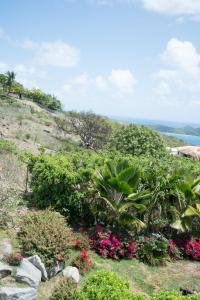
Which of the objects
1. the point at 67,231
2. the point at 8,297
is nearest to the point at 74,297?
the point at 8,297

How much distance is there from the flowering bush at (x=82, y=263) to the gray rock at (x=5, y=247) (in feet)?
5.19

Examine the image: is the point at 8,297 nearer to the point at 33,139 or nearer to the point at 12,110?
the point at 33,139

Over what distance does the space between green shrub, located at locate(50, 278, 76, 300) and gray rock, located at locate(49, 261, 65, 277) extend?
102 cm

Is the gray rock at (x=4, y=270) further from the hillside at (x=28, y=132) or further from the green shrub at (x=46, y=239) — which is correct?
the hillside at (x=28, y=132)

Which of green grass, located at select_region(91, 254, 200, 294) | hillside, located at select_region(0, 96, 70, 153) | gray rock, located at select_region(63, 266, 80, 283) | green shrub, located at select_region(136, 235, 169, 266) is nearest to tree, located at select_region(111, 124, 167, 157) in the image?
green shrub, located at select_region(136, 235, 169, 266)

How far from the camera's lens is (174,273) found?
36.5ft

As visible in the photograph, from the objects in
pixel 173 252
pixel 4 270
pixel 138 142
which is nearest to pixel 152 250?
pixel 173 252

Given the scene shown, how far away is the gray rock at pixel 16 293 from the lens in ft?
24.5

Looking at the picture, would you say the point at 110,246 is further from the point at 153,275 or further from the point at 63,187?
the point at 63,187

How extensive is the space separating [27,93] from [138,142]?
65.2m

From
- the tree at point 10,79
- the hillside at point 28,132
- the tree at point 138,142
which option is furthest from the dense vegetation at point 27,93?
the tree at point 138,142

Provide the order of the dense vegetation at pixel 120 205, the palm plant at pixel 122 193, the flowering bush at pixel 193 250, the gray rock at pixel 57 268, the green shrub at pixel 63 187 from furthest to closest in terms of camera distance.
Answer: the green shrub at pixel 63 187 < the flowering bush at pixel 193 250 < the palm plant at pixel 122 193 < the dense vegetation at pixel 120 205 < the gray rock at pixel 57 268

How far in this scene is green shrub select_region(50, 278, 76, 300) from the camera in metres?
7.71

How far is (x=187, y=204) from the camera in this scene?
1273 cm
